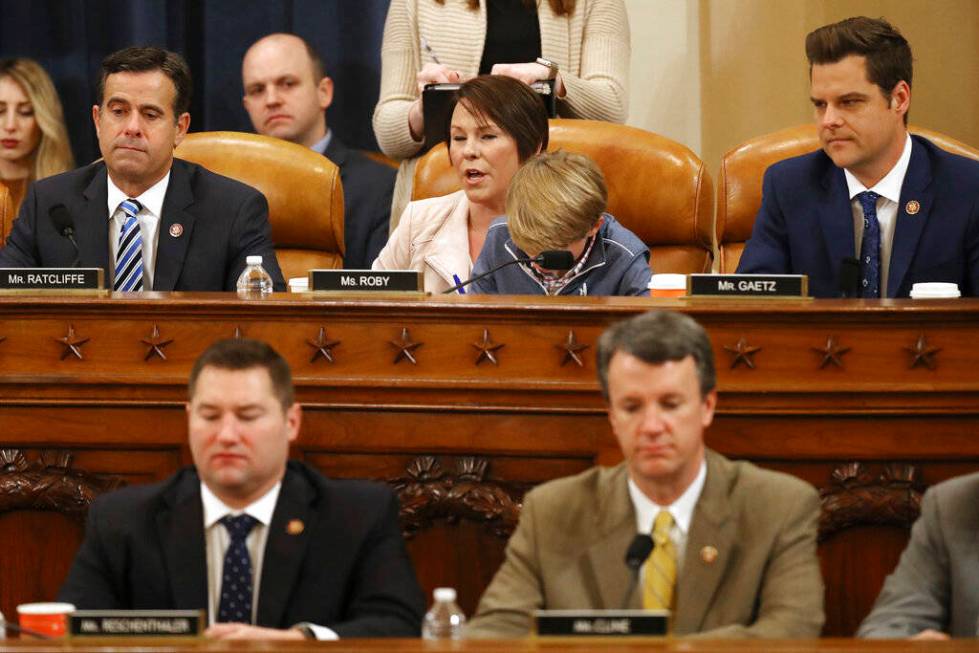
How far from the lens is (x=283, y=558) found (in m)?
2.77

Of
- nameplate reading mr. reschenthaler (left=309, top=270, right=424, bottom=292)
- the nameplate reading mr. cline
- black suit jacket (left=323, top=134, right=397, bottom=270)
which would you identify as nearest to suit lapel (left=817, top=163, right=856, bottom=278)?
the nameplate reading mr. cline

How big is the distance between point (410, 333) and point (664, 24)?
3297mm

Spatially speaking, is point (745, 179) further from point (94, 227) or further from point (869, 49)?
point (94, 227)

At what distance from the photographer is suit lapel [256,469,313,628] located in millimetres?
2750

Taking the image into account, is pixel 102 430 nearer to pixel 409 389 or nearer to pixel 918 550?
pixel 409 389

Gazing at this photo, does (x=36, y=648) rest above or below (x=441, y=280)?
below

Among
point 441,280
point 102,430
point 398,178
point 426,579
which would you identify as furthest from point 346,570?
point 398,178

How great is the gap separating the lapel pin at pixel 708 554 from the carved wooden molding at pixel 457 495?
646mm

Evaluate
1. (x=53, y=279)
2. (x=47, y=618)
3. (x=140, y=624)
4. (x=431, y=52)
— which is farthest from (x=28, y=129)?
(x=140, y=624)

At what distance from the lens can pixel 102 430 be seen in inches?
132

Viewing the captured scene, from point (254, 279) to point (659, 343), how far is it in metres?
1.45

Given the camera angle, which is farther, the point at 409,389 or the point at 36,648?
the point at 409,389

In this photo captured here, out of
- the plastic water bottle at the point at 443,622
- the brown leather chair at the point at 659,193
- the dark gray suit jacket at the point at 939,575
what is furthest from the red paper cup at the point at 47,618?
the brown leather chair at the point at 659,193

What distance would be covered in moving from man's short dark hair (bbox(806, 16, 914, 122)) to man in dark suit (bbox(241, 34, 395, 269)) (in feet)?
6.53
